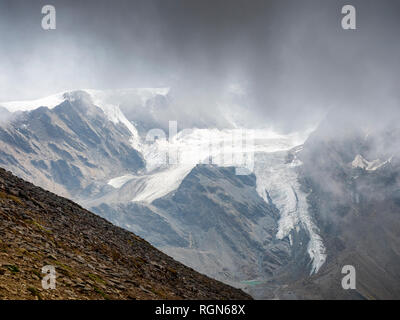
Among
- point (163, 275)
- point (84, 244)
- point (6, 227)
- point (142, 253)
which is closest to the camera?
point (6, 227)

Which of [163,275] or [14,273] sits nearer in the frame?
[14,273]

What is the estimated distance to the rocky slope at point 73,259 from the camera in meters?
27.4

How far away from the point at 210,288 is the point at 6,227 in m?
33.6

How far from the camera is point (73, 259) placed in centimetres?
3672

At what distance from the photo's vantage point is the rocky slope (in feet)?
89.8

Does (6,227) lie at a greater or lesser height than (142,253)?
greater

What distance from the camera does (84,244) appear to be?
148ft
